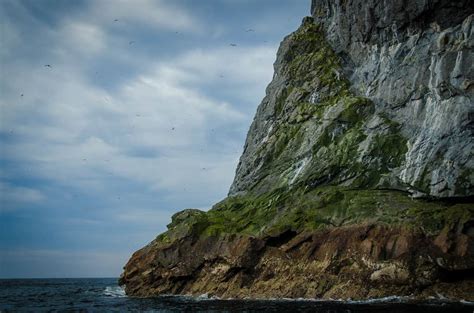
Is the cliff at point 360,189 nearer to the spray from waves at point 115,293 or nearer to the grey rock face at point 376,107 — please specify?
the grey rock face at point 376,107

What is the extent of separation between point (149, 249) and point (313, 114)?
35498 millimetres

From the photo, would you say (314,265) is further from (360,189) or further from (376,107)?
(376,107)

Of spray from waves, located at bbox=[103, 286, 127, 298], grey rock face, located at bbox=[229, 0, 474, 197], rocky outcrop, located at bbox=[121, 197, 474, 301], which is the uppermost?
grey rock face, located at bbox=[229, 0, 474, 197]

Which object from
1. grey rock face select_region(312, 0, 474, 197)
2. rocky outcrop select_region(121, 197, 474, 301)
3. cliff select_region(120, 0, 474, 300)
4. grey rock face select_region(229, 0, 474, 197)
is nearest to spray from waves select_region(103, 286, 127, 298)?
cliff select_region(120, 0, 474, 300)

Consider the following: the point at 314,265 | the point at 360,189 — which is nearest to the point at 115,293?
the point at 314,265

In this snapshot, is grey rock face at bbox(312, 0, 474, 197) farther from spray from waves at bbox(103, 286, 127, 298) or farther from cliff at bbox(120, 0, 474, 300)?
spray from waves at bbox(103, 286, 127, 298)

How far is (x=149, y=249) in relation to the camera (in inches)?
2778

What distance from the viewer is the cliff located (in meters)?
52.0

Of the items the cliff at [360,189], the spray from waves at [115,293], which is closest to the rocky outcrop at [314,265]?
the cliff at [360,189]

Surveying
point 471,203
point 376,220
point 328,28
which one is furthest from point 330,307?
point 328,28

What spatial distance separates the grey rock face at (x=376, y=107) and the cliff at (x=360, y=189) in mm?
206

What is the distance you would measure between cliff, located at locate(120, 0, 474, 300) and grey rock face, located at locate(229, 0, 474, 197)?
21 centimetres

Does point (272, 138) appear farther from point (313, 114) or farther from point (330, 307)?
point (330, 307)

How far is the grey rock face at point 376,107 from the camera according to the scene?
59656mm
